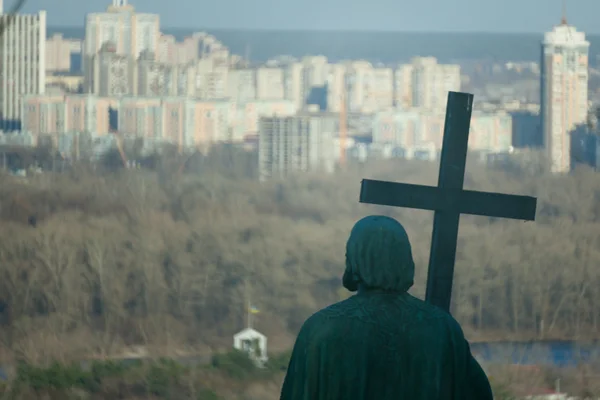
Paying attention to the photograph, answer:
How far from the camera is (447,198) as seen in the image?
4.54 feet

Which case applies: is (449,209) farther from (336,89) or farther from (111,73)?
(336,89)

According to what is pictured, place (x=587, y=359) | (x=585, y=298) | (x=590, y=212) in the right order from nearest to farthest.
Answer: (x=587, y=359) < (x=585, y=298) < (x=590, y=212)

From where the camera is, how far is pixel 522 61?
31.8 m

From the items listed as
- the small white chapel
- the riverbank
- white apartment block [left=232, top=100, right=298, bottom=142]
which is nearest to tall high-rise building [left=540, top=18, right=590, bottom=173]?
white apartment block [left=232, top=100, right=298, bottom=142]

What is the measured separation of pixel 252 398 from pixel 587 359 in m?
3.33

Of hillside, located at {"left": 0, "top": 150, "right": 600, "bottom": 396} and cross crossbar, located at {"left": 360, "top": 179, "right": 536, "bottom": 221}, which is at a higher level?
cross crossbar, located at {"left": 360, "top": 179, "right": 536, "bottom": 221}

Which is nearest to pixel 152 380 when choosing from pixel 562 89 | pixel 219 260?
pixel 219 260

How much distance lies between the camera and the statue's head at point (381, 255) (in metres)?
1.08

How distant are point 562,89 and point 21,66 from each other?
36.8ft

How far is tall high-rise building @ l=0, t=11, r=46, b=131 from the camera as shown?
29906 millimetres

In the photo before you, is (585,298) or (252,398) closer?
(252,398)

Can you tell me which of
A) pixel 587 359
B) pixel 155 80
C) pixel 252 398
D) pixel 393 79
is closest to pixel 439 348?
pixel 252 398

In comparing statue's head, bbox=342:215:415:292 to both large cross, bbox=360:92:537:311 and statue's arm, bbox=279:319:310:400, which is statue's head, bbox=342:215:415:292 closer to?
statue's arm, bbox=279:319:310:400

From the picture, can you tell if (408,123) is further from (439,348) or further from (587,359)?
(439,348)
